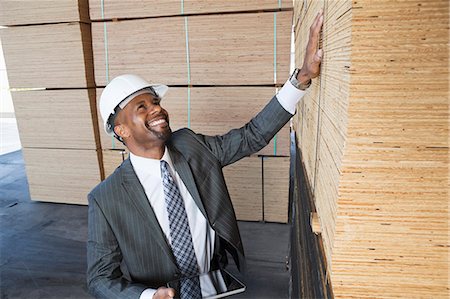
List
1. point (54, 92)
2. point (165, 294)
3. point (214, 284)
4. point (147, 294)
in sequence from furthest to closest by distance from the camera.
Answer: point (54, 92)
point (214, 284)
point (147, 294)
point (165, 294)

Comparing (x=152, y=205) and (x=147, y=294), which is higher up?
(x=152, y=205)

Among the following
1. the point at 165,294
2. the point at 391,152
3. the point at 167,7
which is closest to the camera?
the point at 391,152

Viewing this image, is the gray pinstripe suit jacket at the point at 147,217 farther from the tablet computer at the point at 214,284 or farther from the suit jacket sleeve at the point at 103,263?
the tablet computer at the point at 214,284

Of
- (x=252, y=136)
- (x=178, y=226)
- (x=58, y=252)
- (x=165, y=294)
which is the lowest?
(x=58, y=252)

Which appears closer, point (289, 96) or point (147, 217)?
point (289, 96)

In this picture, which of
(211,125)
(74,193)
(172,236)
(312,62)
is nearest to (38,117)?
(74,193)

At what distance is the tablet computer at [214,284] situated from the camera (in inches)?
69.9

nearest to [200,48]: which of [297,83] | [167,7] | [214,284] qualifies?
[167,7]

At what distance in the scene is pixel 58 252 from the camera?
12.2 feet

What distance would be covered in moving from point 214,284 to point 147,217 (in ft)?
1.71

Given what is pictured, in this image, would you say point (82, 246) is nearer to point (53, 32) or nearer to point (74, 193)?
point (74, 193)

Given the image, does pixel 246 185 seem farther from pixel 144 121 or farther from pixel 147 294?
pixel 147 294

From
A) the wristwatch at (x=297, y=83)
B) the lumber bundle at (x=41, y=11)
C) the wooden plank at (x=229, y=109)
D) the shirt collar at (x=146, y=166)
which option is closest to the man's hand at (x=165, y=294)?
the shirt collar at (x=146, y=166)

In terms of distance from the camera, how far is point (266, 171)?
3.86 m
